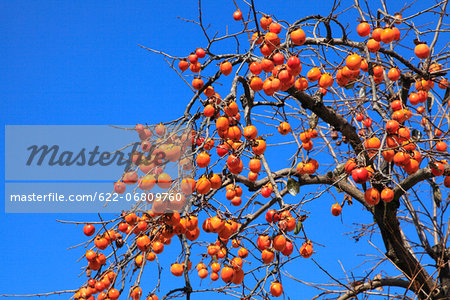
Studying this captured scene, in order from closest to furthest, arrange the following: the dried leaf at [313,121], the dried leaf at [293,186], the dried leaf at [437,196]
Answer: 1. the dried leaf at [293,186]
2. the dried leaf at [313,121]
3. the dried leaf at [437,196]

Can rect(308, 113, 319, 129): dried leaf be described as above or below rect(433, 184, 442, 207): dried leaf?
above

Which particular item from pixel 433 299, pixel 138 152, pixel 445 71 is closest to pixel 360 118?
pixel 445 71

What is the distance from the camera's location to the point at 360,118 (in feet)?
17.5

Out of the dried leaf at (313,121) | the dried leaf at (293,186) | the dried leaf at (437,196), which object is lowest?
the dried leaf at (293,186)

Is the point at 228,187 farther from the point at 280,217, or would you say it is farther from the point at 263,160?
the point at 280,217

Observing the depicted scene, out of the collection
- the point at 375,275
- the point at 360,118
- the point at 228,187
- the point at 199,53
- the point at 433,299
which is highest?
the point at 360,118

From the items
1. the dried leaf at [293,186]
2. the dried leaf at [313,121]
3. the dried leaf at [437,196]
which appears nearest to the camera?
the dried leaf at [293,186]

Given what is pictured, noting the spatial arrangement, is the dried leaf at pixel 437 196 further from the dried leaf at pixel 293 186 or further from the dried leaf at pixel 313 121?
the dried leaf at pixel 293 186

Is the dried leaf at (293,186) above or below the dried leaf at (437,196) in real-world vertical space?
below

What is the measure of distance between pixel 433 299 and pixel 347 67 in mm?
2221

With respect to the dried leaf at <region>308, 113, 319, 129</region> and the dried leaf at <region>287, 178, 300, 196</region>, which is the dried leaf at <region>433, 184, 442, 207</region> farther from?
the dried leaf at <region>287, 178, 300, 196</region>

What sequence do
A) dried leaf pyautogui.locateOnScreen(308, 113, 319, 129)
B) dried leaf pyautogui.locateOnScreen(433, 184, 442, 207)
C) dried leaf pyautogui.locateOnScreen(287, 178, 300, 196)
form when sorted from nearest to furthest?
1. dried leaf pyautogui.locateOnScreen(287, 178, 300, 196)
2. dried leaf pyautogui.locateOnScreen(308, 113, 319, 129)
3. dried leaf pyautogui.locateOnScreen(433, 184, 442, 207)

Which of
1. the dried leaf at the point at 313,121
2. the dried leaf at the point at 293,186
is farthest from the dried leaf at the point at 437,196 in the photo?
the dried leaf at the point at 293,186

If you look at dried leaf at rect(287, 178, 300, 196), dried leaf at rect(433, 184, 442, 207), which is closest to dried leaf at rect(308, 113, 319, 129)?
dried leaf at rect(287, 178, 300, 196)
